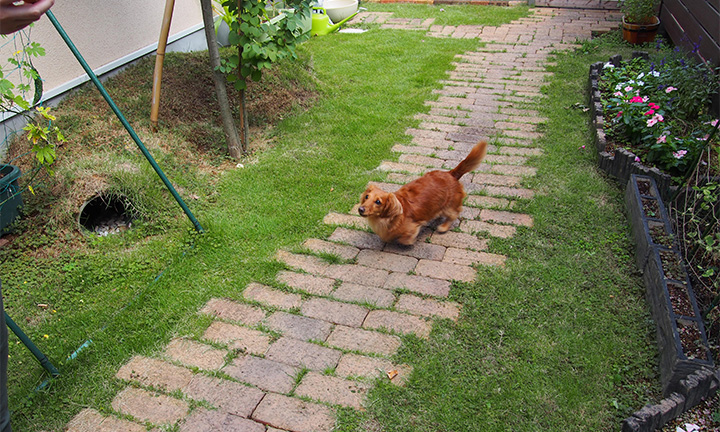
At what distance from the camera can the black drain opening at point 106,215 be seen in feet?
14.1

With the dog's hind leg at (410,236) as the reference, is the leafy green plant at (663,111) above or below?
below

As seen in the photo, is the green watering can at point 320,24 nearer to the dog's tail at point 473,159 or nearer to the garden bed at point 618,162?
the garden bed at point 618,162

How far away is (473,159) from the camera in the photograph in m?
4.04

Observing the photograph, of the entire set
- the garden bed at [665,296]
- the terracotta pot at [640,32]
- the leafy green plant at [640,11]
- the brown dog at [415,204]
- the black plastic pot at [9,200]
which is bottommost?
the terracotta pot at [640,32]

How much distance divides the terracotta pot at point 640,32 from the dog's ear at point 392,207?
6.44m

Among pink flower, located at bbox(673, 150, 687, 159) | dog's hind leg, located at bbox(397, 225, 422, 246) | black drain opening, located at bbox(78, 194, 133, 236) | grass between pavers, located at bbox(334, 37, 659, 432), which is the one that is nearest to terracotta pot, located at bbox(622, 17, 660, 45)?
pink flower, located at bbox(673, 150, 687, 159)

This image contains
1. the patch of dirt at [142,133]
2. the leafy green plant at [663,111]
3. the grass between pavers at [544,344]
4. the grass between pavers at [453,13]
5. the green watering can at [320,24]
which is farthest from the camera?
the grass between pavers at [453,13]

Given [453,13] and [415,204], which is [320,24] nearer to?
[453,13]

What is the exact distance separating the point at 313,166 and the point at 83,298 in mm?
2382

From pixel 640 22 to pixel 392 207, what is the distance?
6.71 meters

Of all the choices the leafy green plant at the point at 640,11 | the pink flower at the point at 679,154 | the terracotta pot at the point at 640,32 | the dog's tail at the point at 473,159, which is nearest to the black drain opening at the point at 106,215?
the dog's tail at the point at 473,159

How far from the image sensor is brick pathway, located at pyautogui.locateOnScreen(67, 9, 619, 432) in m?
2.74

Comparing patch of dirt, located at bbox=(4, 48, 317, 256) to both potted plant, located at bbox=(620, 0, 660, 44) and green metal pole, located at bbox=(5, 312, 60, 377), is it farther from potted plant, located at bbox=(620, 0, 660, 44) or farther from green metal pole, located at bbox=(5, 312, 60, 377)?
potted plant, located at bbox=(620, 0, 660, 44)

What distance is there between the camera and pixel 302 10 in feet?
16.1
